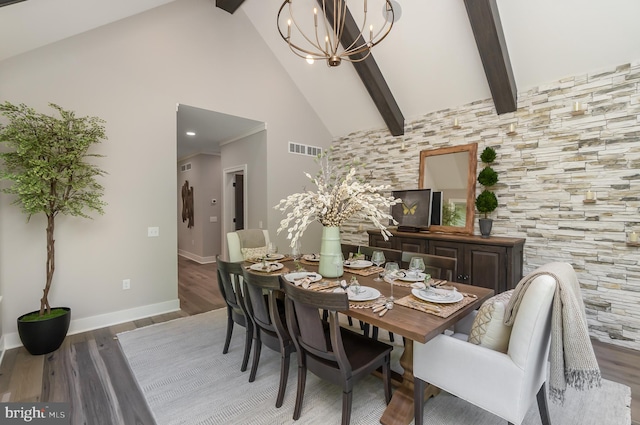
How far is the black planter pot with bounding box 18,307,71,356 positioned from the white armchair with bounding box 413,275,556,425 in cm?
329

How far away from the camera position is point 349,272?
8.61 feet

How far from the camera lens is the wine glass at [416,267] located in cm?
231

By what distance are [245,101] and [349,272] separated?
345cm

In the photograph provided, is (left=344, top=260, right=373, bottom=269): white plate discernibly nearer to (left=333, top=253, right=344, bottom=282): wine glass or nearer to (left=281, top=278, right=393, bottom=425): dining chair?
(left=333, top=253, right=344, bottom=282): wine glass

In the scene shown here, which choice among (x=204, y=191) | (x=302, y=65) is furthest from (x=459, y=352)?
(x=204, y=191)

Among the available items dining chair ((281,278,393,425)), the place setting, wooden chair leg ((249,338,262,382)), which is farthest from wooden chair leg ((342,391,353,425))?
wooden chair leg ((249,338,262,382))

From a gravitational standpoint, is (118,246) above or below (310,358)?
above

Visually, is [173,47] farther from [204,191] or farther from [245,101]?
[204,191]

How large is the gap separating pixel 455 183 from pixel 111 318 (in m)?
4.81

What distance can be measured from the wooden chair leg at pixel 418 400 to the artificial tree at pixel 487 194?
2.56 meters

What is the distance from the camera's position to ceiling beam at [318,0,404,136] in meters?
3.98

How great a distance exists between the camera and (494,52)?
10.8 ft

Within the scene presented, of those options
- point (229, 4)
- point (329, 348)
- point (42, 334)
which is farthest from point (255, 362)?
point (229, 4)

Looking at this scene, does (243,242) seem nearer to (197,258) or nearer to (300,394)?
(300,394)
